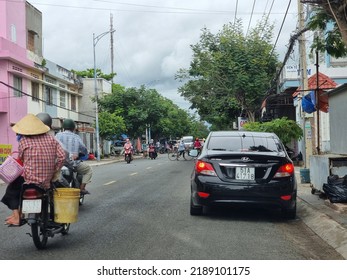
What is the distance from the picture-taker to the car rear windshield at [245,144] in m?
8.12

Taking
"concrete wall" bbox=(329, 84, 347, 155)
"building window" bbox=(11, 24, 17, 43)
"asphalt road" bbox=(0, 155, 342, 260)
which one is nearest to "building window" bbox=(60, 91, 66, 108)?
"building window" bbox=(11, 24, 17, 43)

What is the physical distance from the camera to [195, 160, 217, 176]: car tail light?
7.70 meters

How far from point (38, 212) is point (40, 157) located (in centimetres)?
70

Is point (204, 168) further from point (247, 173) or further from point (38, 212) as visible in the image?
point (38, 212)

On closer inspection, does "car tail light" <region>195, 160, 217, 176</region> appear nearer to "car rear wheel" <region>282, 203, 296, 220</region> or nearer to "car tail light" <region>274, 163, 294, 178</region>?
"car tail light" <region>274, 163, 294, 178</region>

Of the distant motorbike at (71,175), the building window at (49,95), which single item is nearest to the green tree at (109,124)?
the building window at (49,95)

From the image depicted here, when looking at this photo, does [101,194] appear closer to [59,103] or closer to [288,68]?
[288,68]

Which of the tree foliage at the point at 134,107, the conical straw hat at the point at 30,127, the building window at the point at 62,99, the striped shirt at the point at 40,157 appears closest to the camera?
the striped shirt at the point at 40,157

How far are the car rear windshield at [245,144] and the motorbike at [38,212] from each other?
3.28 metres

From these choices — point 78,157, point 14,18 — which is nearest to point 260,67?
point 14,18

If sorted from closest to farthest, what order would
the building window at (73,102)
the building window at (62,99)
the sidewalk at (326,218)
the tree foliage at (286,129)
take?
1. the sidewalk at (326,218)
2. the tree foliage at (286,129)
3. the building window at (62,99)
4. the building window at (73,102)

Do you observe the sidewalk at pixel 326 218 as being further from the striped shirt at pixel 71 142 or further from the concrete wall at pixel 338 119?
the striped shirt at pixel 71 142

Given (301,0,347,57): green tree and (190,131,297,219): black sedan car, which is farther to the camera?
(190,131,297,219): black sedan car

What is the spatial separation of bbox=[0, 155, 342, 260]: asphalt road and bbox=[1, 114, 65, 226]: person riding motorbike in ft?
2.11
